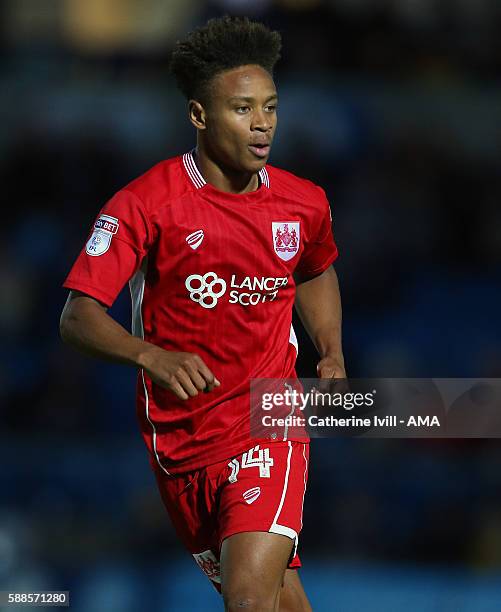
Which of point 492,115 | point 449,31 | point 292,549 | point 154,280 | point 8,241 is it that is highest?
point 449,31

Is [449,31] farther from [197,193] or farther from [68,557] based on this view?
[197,193]

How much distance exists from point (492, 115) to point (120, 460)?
398cm

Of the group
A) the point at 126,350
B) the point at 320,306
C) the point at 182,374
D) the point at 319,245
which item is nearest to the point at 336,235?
the point at 320,306

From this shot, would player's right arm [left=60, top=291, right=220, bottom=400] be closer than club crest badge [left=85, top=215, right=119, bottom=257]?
Yes

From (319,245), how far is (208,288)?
583 millimetres

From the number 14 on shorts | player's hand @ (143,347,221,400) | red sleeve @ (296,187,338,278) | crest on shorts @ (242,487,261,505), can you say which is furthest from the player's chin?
crest on shorts @ (242,487,261,505)

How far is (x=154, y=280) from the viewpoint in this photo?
4.11m

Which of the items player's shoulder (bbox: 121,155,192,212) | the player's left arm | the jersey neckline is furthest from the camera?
the player's left arm

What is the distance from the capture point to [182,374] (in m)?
3.41

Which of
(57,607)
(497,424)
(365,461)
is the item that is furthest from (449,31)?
(57,607)

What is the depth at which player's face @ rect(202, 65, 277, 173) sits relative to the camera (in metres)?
4.01

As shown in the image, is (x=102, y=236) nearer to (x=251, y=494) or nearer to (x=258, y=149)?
(x=258, y=149)

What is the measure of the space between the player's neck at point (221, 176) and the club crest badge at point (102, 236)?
42 centimetres

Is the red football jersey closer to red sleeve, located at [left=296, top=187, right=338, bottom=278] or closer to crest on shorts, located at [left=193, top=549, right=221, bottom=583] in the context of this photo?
red sleeve, located at [left=296, top=187, right=338, bottom=278]
